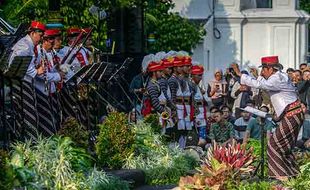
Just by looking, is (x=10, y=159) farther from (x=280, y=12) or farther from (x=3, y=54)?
(x=280, y=12)

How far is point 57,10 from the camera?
70.3ft

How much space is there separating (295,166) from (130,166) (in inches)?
103

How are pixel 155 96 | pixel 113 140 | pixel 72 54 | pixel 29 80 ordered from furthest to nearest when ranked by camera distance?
1. pixel 155 96
2. pixel 72 54
3. pixel 29 80
4. pixel 113 140

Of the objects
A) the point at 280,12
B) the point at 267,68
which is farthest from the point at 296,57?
the point at 267,68

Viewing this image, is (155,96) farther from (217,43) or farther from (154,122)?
(217,43)

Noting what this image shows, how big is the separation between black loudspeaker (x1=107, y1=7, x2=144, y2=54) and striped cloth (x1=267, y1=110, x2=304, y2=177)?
8.52 metres

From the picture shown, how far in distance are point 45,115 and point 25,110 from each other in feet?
1.35

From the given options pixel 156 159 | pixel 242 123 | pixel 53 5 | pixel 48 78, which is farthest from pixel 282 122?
pixel 242 123

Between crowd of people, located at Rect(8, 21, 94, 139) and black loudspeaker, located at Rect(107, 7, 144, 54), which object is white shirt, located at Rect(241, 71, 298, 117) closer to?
crowd of people, located at Rect(8, 21, 94, 139)

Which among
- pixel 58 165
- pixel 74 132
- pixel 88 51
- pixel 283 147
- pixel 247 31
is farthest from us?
pixel 247 31

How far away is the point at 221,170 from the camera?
12.0 meters

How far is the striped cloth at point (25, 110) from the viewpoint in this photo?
1416 centimetres

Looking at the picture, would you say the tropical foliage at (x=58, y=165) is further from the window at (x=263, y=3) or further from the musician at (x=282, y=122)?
the window at (x=263, y=3)

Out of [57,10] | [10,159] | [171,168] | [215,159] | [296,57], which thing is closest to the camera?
[10,159]
